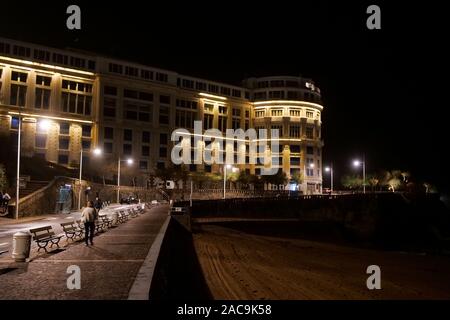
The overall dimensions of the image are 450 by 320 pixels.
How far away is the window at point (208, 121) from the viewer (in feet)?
387

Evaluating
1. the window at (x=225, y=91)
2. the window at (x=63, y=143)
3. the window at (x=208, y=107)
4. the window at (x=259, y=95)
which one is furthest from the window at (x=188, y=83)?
the window at (x=63, y=143)

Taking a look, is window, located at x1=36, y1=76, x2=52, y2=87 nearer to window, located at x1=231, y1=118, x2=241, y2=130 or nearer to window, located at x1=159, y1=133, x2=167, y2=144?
window, located at x1=159, y1=133, x2=167, y2=144

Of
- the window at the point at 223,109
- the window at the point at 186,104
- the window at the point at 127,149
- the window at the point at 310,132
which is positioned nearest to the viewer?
the window at the point at 127,149

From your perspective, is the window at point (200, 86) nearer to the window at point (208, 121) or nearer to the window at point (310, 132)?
the window at point (208, 121)

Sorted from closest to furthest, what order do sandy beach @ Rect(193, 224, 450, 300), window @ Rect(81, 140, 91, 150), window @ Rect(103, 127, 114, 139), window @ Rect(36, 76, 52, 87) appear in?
sandy beach @ Rect(193, 224, 450, 300)
window @ Rect(36, 76, 52, 87)
window @ Rect(81, 140, 91, 150)
window @ Rect(103, 127, 114, 139)

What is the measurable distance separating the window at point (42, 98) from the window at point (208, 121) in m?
39.2

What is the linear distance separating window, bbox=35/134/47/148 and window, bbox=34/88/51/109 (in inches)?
247

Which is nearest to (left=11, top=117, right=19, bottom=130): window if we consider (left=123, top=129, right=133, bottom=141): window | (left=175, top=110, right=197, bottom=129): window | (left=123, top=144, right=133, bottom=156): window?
(left=123, top=129, right=133, bottom=141): window

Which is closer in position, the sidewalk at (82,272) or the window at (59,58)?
the sidewalk at (82,272)

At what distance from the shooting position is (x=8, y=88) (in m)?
87.0

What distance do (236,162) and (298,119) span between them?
68.9 feet

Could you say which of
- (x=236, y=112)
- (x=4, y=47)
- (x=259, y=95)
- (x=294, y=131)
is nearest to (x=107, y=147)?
(x=4, y=47)

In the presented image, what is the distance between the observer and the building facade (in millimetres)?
89375
